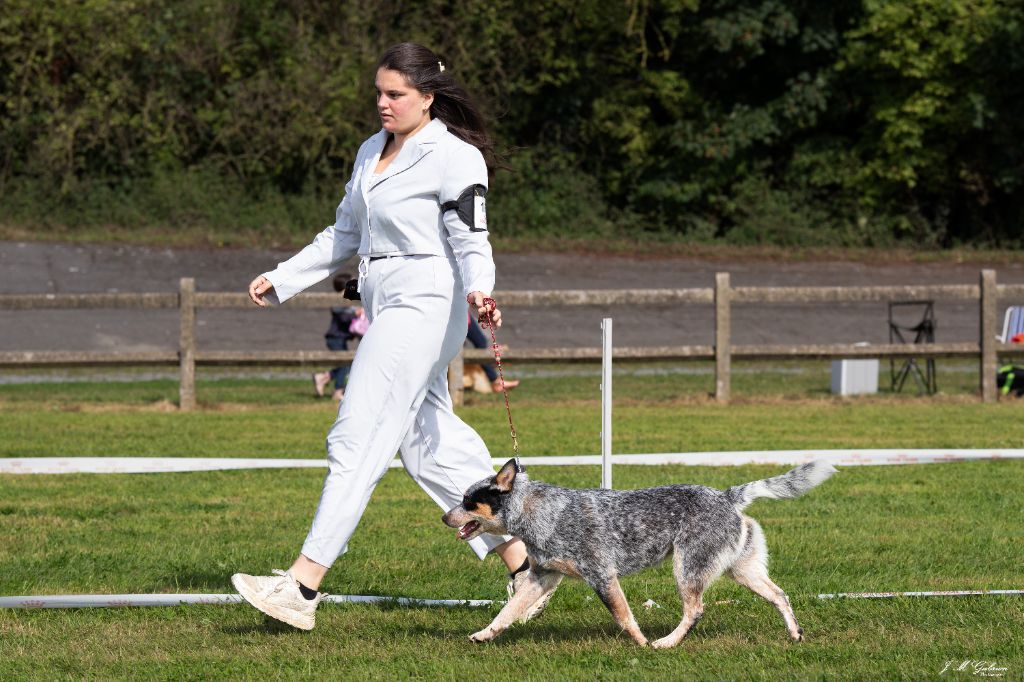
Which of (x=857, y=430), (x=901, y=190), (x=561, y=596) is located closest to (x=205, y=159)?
(x=901, y=190)

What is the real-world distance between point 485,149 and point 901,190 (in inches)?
1111

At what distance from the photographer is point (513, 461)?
483 centimetres

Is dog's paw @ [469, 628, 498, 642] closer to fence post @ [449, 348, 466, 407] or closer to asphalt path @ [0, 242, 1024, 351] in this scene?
fence post @ [449, 348, 466, 407]

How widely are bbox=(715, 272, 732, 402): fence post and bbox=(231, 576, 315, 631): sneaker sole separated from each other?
10918 millimetres

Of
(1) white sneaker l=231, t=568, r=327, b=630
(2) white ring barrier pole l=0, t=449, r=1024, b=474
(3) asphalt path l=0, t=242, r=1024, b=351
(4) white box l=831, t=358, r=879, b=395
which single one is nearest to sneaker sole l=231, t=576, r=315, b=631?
(1) white sneaker l=231, t=568, r=327, b=630

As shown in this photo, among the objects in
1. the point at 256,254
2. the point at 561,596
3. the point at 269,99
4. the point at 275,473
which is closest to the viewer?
the point at 561,596

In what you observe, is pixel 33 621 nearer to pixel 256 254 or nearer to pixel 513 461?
pixel 513 461

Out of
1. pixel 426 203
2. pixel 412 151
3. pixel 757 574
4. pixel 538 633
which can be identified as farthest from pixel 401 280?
pixel 757 574

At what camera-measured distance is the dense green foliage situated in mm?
30531

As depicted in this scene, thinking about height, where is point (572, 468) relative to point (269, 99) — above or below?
below

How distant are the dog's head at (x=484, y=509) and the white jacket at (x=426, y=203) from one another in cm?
67

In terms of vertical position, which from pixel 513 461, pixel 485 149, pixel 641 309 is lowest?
pixel 641 309
